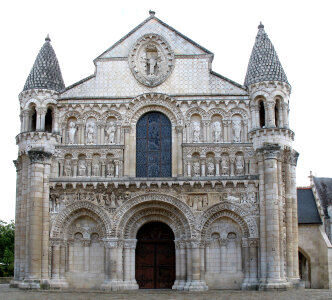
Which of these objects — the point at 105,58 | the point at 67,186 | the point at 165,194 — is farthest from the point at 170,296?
the point at 105,58

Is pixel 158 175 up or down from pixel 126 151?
down

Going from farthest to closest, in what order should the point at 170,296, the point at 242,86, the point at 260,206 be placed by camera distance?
the point at 242,86 → the point at 260,206 → the point at 170,296

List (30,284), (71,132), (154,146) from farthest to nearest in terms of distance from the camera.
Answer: (71,132) → (154,146) → (30,284)

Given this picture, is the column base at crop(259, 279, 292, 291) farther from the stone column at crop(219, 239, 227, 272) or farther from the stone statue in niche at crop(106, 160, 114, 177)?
the stone statue in niche at crop(106, 160, 114, 177)

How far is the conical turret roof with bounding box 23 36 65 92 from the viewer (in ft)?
92.4

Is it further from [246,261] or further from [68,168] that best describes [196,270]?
[68,168]

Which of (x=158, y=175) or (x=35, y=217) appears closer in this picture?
(x=35, y=217)

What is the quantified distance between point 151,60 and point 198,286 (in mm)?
11946

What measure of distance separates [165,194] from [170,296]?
5.84 metres

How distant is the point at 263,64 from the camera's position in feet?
91.3

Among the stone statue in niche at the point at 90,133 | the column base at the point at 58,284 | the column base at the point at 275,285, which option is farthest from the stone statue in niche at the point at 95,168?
the column base at the point at 275,285

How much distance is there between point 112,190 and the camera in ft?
88.2

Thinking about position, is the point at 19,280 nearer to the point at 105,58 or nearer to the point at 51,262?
the point at 51,262

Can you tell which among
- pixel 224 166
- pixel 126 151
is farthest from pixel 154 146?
pixel 224 166
